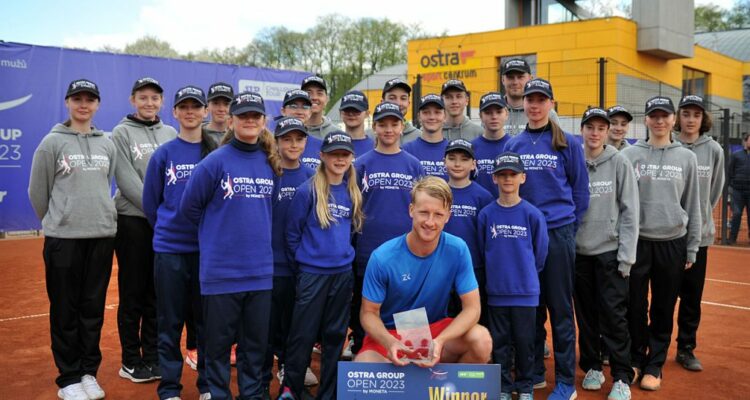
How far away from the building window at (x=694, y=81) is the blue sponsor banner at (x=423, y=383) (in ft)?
93.5

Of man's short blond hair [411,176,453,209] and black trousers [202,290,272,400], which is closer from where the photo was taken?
man's short blond hair [411,176,453,209]

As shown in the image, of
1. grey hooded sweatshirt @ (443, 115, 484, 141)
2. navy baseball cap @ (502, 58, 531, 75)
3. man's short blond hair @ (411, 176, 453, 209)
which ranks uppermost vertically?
navy baseball cap @ (502, 58, 531, 75)

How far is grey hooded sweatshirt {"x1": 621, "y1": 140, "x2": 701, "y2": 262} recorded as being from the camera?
4840mm

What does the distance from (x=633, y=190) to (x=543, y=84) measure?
104cm

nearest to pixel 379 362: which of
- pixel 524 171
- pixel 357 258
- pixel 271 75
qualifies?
pixel 357 258

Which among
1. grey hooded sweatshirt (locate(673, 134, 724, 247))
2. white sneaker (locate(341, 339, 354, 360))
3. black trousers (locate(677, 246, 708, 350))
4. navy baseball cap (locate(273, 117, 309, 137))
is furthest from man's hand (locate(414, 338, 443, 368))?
grey hooded sweatshirt (locate(673, 134, 724, 247))

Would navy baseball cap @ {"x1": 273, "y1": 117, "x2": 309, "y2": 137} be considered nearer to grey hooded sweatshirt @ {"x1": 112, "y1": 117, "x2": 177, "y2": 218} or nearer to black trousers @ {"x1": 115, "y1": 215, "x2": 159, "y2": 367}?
grey hooded sweatshirt @ {"x1": 112, "y1": 117, "x2": 177, "y2": 218}

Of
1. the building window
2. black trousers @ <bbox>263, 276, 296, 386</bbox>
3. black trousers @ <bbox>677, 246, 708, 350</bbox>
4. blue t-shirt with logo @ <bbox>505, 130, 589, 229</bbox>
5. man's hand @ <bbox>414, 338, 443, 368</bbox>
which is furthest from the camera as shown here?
the building window

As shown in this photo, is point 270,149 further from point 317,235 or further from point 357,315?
point 357,315

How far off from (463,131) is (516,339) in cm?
204

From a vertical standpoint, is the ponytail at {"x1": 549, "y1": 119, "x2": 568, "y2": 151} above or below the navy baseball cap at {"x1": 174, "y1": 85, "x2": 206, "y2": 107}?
below

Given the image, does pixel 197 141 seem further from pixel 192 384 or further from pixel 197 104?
pixel 192 384

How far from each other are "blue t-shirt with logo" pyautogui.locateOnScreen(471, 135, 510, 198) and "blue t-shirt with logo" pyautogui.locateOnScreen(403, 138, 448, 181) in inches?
10.5

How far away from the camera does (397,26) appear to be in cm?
5491
